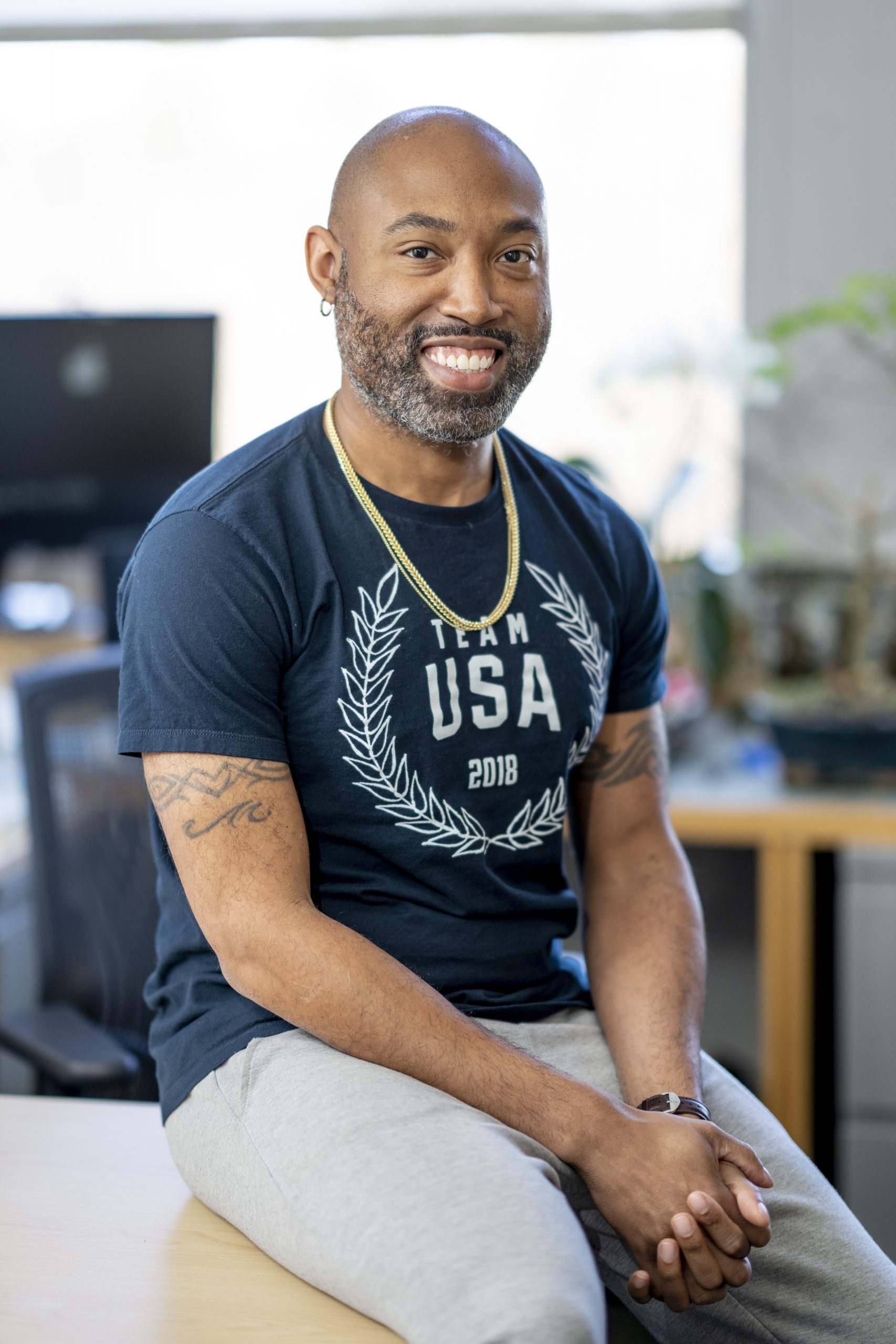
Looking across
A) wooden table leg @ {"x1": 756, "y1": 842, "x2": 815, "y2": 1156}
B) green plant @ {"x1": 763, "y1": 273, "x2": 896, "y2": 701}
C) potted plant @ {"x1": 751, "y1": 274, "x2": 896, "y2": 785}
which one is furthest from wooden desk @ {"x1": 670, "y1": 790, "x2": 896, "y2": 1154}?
green plant @ {"x1": 763, "y1": 273, "x2": 896, "y2": 701}

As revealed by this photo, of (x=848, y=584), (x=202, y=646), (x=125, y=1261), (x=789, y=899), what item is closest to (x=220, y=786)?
(x=202, y=646)

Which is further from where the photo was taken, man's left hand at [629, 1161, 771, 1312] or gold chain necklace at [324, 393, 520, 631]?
gold chain necklace at [324, 393, 520, 631]

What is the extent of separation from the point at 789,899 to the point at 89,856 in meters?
1.13

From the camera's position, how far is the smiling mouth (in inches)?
46.1

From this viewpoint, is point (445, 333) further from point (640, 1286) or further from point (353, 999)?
point (640, 1286)

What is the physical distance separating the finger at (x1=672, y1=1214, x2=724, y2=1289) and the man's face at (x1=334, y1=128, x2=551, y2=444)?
675 mm

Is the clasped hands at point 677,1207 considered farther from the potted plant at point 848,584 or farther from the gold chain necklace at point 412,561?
the potted plant at point 848,584

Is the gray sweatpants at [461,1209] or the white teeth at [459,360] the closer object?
the gray sweatpants at [461,1209]

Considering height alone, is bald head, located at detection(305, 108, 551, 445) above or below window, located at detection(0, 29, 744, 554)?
below

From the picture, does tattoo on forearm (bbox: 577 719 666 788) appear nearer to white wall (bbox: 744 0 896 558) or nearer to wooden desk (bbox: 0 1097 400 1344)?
wooden desk (bbox: 0 1097 400 1344)

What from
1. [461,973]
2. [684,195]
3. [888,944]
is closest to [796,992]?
[888,944]

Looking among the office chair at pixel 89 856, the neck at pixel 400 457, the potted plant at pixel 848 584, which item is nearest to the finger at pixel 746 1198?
the neck at pixel 400 457

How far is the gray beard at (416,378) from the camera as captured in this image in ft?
3.86

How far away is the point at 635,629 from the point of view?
1360 mm
